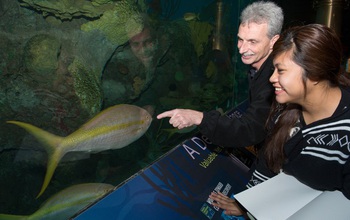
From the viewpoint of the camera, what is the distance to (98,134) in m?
2.34

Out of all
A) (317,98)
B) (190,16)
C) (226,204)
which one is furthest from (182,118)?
(190,16)

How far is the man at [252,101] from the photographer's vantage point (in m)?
1.97

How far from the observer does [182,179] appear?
234cm

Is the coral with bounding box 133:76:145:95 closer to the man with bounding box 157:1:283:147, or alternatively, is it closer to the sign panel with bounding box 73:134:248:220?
the sign panel with bounding box 73:134:248:220

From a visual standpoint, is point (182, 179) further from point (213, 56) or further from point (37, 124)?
point (213, 56)

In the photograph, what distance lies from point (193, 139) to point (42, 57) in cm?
161

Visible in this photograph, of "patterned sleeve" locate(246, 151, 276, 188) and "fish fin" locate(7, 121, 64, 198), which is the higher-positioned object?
"fish fin" locate(7, 121, 64, 198)

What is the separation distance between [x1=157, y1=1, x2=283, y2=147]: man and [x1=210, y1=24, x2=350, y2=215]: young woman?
44 centimetres

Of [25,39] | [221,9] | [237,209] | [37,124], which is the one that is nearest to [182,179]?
[237,209]

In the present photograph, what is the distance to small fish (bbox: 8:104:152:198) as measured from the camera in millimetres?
2072

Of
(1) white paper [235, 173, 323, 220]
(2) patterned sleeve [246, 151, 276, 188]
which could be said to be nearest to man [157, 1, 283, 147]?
(2) patterned sleeve [246, 151, 276, 188]

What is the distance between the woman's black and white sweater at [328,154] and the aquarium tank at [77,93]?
1.29 m

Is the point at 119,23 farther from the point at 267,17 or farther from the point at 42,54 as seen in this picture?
the point at 267,17

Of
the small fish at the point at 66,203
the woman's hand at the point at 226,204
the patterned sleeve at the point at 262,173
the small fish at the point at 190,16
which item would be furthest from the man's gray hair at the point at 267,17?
the small fish at the point at 190,16
